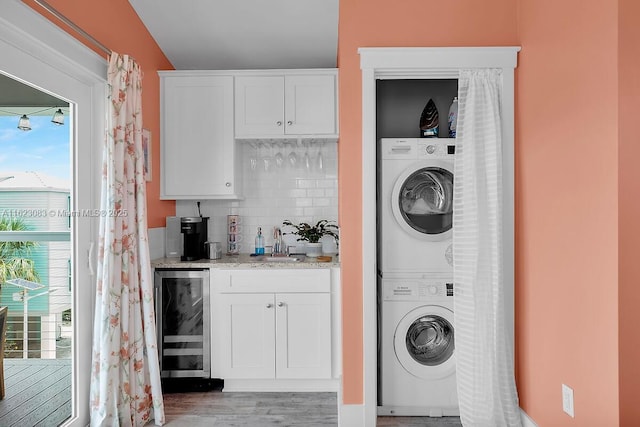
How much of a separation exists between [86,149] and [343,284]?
5.47 feet

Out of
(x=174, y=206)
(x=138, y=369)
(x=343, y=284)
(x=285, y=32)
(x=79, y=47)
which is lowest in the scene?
(x=138, y=369)

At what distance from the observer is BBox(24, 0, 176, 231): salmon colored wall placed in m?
2.46

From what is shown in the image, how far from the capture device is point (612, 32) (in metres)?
1.79

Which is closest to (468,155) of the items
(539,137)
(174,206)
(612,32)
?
(539,137)

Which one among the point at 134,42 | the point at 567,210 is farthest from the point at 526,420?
the point at 134,42

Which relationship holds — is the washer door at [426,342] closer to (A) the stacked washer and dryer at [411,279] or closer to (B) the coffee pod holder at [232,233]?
(A) the stacked washer and dryer at [411,279]

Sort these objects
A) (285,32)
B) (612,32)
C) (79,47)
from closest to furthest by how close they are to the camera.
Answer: (612,32) → (79,47) → (285,32)

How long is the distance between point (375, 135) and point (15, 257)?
1.94m

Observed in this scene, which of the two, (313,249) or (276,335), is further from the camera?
(313,249)

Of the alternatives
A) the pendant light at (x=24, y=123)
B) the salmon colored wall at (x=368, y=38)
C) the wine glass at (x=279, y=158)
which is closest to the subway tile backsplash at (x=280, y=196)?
the wine glass at (x=279, y=158)

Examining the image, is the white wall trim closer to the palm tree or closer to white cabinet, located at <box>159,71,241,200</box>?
the palm tree

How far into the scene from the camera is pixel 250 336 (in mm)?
3287

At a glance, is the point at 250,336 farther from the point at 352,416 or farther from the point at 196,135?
the point at 196,135

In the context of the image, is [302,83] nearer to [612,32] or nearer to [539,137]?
[539,137]
